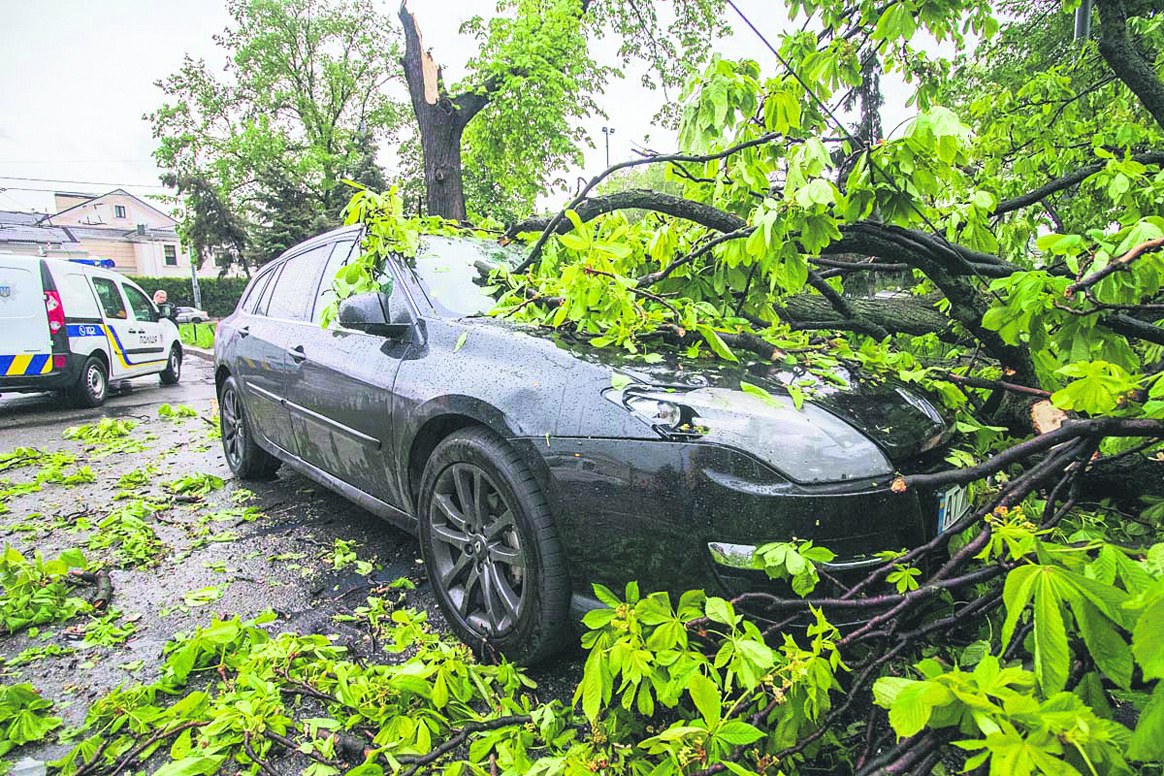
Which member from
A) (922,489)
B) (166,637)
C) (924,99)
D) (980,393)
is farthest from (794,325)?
(166,637)

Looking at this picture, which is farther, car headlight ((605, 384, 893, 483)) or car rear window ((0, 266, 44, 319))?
car rear window ((0, 266, 44, 319))

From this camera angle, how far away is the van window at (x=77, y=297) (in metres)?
8.37

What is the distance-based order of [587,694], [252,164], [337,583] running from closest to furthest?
1. [587,694]
2. [337,583]
3. [252,164]

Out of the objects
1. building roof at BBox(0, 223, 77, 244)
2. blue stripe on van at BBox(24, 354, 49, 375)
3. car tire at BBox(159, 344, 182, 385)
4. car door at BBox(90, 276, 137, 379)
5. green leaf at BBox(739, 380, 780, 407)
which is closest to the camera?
green leaf at BBox(739, 380, 780, 407)

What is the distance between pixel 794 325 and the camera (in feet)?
9.86

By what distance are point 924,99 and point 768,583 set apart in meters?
3.43

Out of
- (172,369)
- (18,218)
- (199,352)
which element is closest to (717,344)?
(172,369)

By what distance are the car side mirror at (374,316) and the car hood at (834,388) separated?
871 mm

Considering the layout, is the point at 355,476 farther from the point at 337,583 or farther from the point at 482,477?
the point at 482,477

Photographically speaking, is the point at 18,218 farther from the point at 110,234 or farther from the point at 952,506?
the point at 952,506

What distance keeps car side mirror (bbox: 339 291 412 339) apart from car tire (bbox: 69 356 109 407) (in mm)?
7978

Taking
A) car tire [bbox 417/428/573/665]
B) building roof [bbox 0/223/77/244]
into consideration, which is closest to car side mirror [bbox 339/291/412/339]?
car tire [bbox 417/428/573/665]

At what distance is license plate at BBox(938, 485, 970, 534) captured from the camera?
188 centimetres

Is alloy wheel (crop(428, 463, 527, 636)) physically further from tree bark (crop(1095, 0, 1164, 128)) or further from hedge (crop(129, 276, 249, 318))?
hedge (crop(129, 276, 249, 318))
